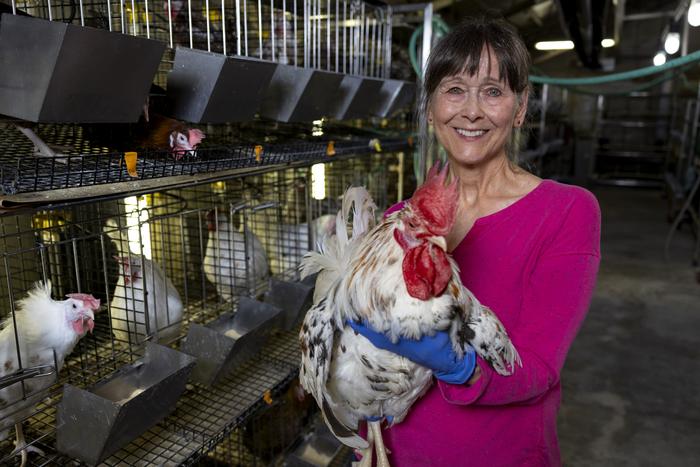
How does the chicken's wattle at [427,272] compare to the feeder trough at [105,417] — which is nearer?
the chicken's wattle at [427,272]

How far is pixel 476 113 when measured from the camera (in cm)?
107

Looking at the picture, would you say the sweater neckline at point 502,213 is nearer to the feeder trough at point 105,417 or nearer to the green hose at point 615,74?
the feeder trough at point 105,417

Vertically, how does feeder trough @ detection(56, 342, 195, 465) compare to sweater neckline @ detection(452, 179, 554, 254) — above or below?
below

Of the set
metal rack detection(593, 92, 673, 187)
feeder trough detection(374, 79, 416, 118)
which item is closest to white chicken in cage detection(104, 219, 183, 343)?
feeder trough detection(374, 79, 416, 118)

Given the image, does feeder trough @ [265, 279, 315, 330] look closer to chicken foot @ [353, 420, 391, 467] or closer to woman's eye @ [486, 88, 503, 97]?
chicken foot @ [353, 420, 391, 467]

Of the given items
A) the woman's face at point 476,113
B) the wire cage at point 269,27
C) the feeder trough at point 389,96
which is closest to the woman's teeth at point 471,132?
the woman's face at point 476,113

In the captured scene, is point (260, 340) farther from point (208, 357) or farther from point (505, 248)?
point (505, 248)

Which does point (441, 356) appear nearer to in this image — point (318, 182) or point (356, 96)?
point (356, 96)

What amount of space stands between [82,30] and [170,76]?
1.71ft

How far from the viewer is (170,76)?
5.06 ft

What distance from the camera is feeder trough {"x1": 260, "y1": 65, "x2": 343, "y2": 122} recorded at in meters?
1.94

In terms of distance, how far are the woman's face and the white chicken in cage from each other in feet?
3.77

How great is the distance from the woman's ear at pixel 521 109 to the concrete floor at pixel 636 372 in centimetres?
204

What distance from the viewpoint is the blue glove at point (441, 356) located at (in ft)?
2.85
